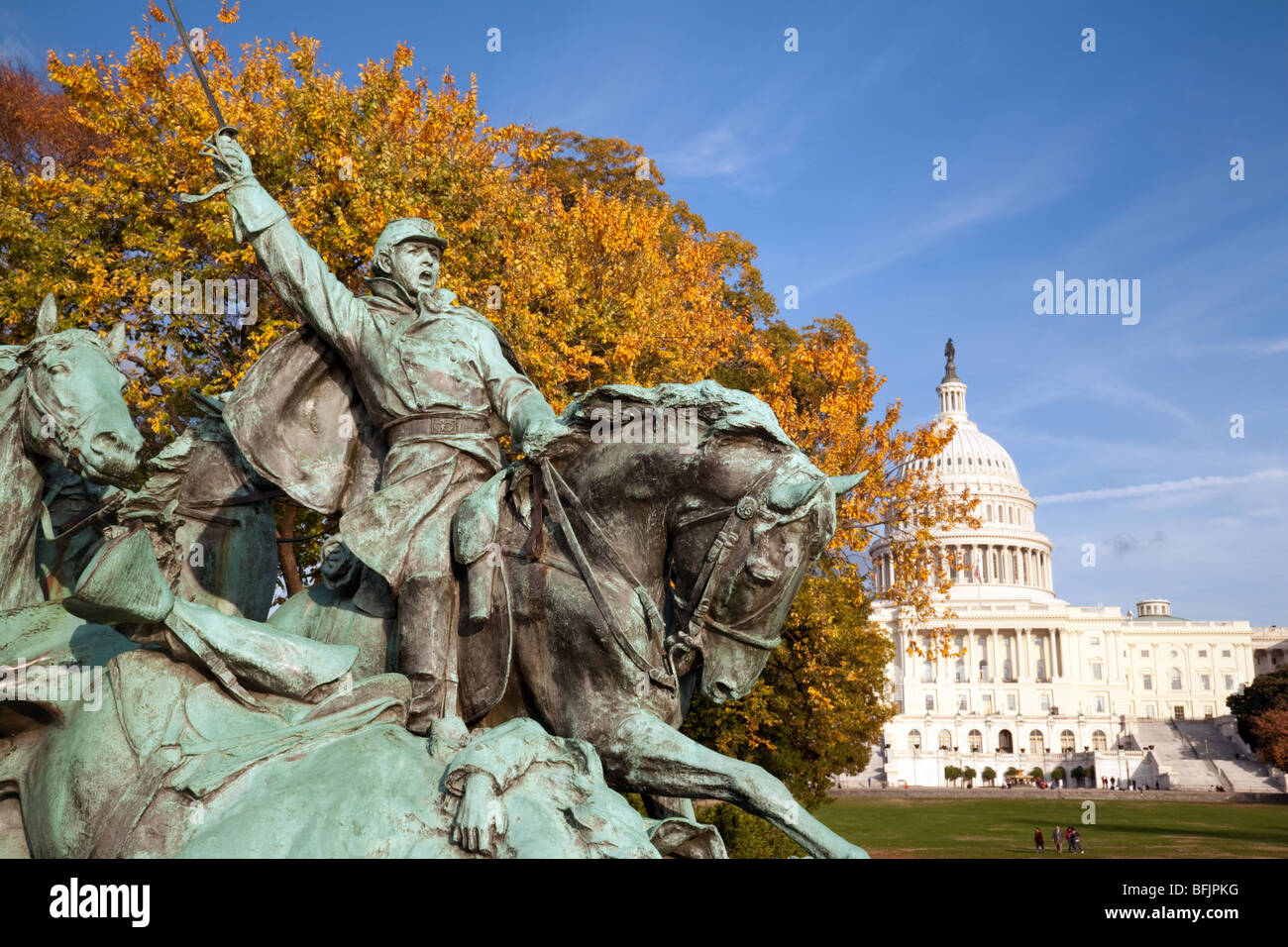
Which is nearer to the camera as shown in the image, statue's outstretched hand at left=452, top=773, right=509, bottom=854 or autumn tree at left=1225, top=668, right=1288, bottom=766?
statue's outstretched hand at left=452, top=773, right=509, bottom=854

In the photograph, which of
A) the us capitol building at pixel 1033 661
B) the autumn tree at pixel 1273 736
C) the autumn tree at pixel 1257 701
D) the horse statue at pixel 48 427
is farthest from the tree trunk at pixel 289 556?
the us capitol building at pixel 1033 661

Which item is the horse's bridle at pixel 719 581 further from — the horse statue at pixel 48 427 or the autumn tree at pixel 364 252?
the autumn tree at pixel 364 252

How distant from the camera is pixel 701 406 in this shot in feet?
15.3

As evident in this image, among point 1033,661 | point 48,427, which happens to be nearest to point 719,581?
point 48,427

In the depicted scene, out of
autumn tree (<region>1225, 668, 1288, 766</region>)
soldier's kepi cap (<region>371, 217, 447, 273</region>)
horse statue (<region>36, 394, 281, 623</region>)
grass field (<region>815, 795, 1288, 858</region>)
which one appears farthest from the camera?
autumn tree (<region>1225, 668, 1288, 766</region>)

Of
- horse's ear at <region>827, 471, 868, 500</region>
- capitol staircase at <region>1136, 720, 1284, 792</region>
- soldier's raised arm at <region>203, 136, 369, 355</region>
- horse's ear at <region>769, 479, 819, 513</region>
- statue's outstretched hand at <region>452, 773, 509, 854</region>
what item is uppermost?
soldier's raised arm at <region>203, 136, 369, 355</region>

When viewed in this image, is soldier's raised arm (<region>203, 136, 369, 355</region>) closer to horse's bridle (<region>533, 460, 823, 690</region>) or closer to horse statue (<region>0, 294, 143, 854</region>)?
horse statue (<region>0, 294, 143, 854</region>)

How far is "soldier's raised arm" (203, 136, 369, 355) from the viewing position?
4992mm

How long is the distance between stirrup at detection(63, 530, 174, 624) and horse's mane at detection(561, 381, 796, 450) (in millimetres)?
1682

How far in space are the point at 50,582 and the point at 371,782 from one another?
2.13 m

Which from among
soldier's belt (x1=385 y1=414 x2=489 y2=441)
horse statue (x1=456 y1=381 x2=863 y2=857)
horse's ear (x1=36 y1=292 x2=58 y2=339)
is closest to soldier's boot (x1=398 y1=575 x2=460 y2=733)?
horse statue (x1=456 y1=381 x2=863 y2=857)

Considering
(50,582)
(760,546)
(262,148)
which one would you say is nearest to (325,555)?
(50,582)
